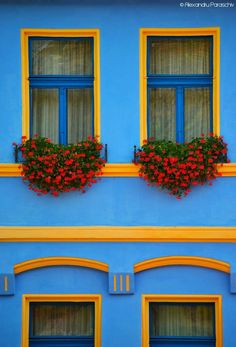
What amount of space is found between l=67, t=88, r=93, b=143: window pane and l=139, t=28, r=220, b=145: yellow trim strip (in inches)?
28.1

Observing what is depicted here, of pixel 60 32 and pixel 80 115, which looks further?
pixel 80 115

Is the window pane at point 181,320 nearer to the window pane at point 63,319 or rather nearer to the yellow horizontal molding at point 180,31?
the window pane at point 63,319

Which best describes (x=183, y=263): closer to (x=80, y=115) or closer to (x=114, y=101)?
(x=114, y=101)

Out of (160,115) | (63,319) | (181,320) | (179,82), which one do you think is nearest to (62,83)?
(160,115)

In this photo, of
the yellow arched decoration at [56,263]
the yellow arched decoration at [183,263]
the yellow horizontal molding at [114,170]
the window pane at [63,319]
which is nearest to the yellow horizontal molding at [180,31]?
the yellow horizontal molding at [114,170]

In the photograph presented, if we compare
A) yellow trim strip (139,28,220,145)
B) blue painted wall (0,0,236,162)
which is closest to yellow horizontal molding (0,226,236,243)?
blue painted wall (0,0,236,162)

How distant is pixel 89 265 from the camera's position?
11.6 metres

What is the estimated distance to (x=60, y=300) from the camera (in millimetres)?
11758

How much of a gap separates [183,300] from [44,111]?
3.12 m

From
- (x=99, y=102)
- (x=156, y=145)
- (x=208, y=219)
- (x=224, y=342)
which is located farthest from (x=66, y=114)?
(x=224, y=342)

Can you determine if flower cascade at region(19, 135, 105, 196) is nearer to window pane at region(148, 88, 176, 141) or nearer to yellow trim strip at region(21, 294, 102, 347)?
window pane at region(148, 88, 176, 141)

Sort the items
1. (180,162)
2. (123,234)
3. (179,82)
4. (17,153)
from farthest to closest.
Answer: (179,82) → (17,153) → (123,234) → (180,162)

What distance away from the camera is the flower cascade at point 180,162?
11.4m

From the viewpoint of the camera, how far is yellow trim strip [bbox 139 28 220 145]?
11.8 metres
